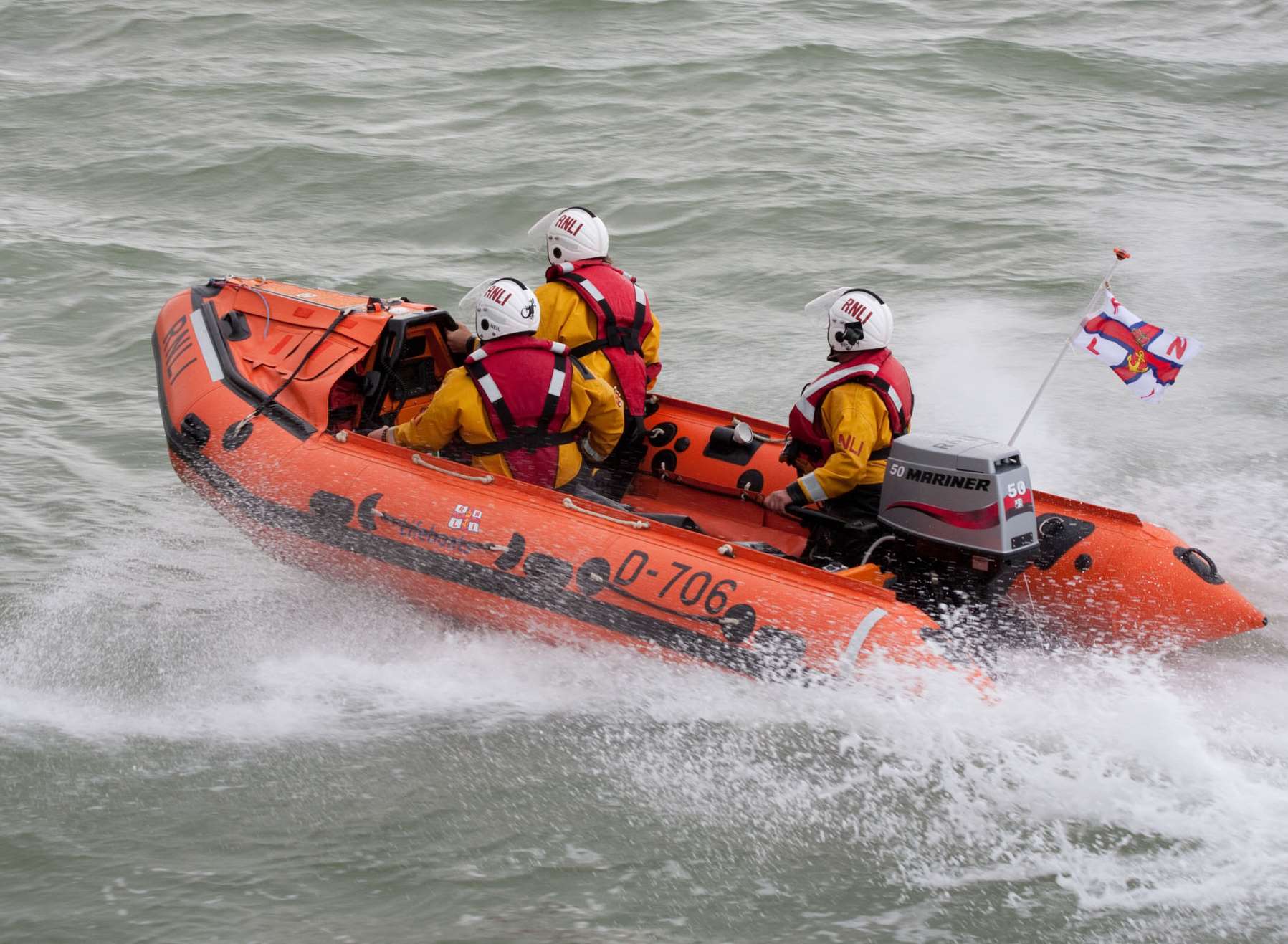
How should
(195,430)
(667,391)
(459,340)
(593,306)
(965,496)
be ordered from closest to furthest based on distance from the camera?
(965,496) → (593,306) → (195,430) → (459,340) → (667,391)

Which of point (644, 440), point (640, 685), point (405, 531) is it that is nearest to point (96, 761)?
point (405, 531)

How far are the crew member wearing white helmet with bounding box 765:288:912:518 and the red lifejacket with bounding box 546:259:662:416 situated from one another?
2.73 feet

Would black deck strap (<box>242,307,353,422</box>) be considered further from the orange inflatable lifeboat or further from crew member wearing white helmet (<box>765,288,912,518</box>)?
crew member wearing white helmet (<box>765,288,912,518</box>)

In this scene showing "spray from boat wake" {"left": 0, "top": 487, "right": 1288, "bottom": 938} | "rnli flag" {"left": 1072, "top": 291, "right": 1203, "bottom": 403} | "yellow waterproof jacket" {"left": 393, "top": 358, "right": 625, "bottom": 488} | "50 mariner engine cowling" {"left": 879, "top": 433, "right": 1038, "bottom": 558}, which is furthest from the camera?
"rnli flag" {"left": 1072, "top": 291, "right": 1203, "bottom": 403}

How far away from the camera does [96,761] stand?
4.49m

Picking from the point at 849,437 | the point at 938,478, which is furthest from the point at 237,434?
the point at 938,478

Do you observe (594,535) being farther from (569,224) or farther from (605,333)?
(569,224)

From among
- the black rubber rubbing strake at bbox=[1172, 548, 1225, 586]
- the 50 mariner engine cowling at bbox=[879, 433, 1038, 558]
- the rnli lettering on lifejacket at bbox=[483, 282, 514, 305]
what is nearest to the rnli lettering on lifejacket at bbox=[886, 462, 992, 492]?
the 50 mariner engine cowling at bbox=[879, 433, 1038, 558]

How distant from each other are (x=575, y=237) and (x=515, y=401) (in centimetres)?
92

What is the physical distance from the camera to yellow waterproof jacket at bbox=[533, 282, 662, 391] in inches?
215

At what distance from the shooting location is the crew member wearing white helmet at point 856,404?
190 inches

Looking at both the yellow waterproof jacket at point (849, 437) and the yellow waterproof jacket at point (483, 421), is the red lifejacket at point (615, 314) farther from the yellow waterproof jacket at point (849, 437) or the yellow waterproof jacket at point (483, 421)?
the yellow waterproof jacket at point (849, 437)

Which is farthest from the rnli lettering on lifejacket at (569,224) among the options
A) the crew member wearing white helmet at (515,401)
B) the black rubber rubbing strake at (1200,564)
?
the black rubber rubbing strake at (1200,564)

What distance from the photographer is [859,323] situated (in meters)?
Answer: 4.82
